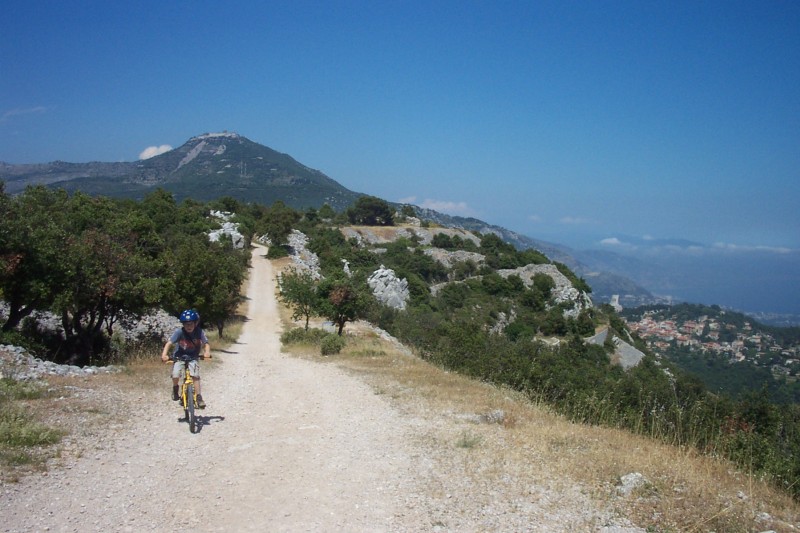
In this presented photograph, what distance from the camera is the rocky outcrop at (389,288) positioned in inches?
2117

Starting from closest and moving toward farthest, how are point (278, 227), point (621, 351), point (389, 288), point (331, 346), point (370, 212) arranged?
point (331, 346)
point (621, 351)
point (389, 288)
point (278, 227)
point (370, 212)

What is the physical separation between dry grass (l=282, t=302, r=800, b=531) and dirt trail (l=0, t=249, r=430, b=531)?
129 cm

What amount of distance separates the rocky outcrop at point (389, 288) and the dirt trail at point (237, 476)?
4227 cm

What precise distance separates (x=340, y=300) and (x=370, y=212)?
246 feet

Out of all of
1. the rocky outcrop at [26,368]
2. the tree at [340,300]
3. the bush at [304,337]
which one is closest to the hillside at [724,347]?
the tree at [340,300]

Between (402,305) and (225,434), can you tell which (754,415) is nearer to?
(225,434)

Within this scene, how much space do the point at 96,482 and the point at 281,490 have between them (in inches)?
91.0

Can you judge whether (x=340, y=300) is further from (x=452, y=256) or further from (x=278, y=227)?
(x=452, y=256)

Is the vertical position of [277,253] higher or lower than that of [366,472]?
higher

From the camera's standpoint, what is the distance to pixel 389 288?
54.8 meters

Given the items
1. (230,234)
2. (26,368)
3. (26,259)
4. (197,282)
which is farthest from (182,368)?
(230,234)

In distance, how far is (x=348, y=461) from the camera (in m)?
7.46

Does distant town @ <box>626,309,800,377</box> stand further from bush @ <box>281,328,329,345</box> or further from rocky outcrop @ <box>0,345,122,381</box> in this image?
rocky outcrop @ <box>0,345,122,381</box>

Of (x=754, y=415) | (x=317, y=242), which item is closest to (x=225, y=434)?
(x=754, y=415)
